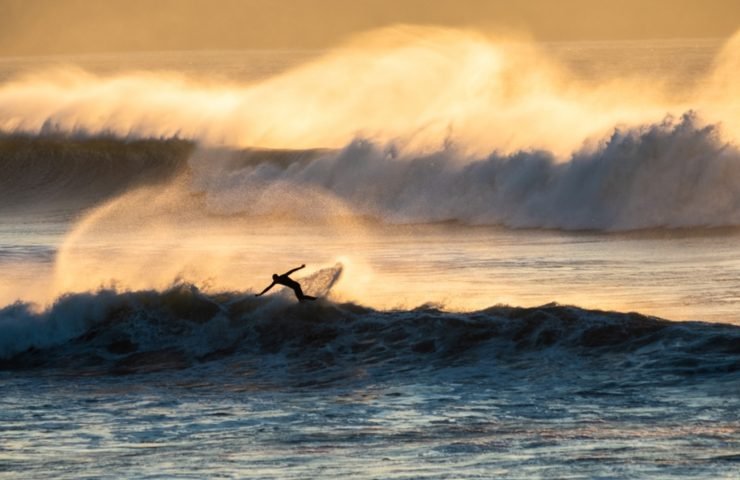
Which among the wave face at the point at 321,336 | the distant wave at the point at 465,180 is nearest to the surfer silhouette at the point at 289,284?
the wave face at the point at 321,336

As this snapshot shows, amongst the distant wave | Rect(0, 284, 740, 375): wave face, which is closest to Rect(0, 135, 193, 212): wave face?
the distant wave

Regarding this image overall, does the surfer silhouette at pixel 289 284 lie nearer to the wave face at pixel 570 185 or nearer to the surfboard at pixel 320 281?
the surfboard at pixel 320 281

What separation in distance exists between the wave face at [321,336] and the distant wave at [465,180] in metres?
10.9

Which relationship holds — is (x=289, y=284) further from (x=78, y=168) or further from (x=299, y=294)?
(x=78, y=168)

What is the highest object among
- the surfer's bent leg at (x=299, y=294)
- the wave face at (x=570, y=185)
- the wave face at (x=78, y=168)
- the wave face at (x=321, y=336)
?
the wave face at (x=78, y=168)

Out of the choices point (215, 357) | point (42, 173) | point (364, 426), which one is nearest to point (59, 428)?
point (364, 426)

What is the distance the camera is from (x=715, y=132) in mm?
34938

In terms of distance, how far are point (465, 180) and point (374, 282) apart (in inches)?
465

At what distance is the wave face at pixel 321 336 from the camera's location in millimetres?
20109

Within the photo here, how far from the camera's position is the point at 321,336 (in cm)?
2242

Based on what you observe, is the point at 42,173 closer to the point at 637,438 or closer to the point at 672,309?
the point at 672,309

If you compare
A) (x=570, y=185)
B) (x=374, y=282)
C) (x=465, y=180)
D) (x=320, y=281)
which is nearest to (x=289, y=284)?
(x=320, y=281)

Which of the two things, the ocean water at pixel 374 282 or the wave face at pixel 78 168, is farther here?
the wave face at pixel 78 168

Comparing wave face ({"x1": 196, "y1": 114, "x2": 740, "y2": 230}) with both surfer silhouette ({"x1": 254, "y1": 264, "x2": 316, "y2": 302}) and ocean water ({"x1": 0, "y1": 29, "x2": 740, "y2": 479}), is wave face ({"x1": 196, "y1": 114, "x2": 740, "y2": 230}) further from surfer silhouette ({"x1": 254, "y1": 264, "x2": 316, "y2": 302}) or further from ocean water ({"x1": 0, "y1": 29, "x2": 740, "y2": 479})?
surfer silhouette ({"x1": 254, "y1": 264, "x2": 316, "y2": 302})
